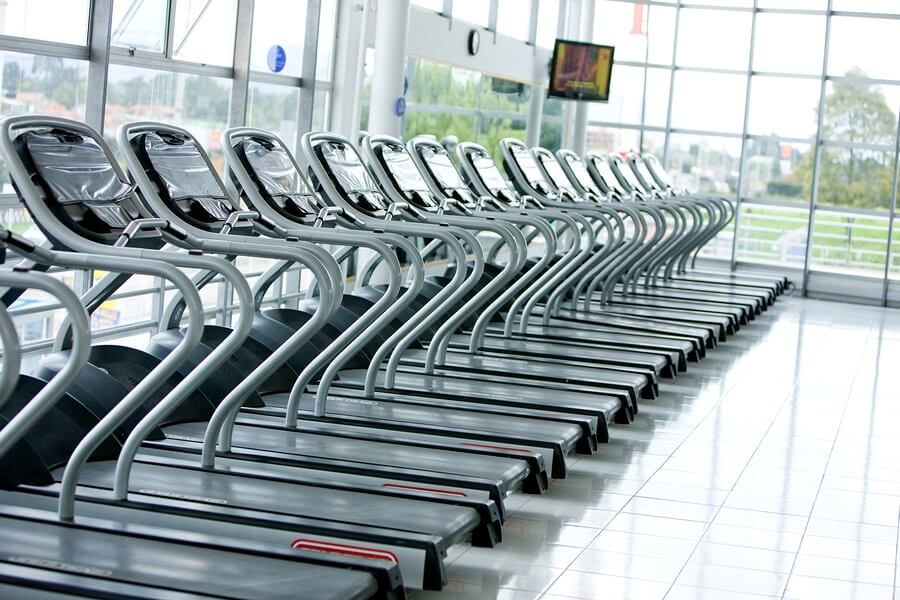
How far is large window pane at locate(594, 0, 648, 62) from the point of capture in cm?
1558

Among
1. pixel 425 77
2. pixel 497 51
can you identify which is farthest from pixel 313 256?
pixel 497 51

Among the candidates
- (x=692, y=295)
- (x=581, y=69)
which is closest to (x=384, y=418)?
(x=692, y=295)

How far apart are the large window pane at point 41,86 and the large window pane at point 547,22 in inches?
345

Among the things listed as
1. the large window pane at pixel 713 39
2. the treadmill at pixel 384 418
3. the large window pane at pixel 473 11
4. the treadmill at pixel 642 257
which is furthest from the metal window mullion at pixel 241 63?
the large window pane at pixel 713 39

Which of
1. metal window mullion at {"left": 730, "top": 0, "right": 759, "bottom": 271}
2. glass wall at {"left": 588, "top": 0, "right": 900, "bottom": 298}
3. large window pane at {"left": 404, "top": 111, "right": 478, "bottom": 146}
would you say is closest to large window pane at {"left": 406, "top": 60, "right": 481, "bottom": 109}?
large window pane at {"left": 404, "top": 111, "right": 478, "bottom": 146}

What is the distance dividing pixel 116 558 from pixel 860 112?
12950 millimetres

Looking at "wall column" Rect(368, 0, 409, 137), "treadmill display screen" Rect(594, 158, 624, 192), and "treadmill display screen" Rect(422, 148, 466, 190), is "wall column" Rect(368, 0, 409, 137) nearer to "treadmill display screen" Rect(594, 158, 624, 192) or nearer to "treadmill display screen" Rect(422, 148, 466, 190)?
"treadmill display screen" Rect(422, 148, 466, 190)

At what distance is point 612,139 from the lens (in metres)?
16.0

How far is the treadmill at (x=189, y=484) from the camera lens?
375 cm

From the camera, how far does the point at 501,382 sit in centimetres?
662

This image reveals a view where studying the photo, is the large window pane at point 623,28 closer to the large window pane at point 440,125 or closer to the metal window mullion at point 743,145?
the metal window mullion at point 743,145

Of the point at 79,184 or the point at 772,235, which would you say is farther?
the point at 772,235

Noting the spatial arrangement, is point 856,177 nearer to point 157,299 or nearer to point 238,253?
point 157,299

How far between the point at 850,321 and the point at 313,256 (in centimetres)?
932
